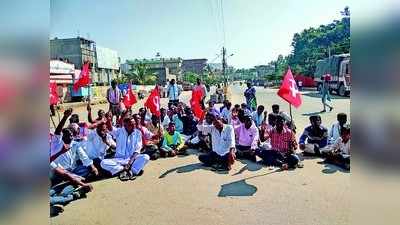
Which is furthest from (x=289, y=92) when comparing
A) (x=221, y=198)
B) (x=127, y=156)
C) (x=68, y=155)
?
(x=68, y=155)

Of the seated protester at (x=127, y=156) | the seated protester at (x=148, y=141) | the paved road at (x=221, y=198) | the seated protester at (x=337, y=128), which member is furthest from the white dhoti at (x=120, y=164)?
the seated protester at (x=337, y=128)

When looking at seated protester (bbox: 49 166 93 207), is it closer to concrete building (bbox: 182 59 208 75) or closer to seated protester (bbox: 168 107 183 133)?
seated protester (bbox: 168 107 183 133)

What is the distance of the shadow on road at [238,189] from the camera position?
5410 mm

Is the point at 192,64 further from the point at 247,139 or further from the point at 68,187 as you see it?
the point at 68,187

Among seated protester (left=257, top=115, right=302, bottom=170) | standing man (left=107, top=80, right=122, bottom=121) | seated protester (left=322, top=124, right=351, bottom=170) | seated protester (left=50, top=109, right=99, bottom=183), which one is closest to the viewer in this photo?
seated protester (left=50, top=109, right=99, bottom=183)

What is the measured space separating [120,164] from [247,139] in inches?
108

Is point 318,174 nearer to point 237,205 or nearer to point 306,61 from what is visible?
point 237,205

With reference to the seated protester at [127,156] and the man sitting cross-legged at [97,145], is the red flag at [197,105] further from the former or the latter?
the man sitting cross-legged at [97,145]

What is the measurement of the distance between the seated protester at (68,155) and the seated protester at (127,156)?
32cm

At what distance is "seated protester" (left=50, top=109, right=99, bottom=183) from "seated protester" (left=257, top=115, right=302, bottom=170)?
10.6 feet

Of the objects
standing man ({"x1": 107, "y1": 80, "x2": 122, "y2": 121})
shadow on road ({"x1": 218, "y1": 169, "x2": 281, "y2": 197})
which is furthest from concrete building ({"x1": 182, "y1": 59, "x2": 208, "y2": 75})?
shadow on road ({"x1": 218, "y1": 169, "x2": 281, "y2": 197})

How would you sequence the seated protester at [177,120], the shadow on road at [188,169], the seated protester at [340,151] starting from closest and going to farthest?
the seated protester at [340,151]
the shadow on road at [188,169]
the seated protester at [177,120]

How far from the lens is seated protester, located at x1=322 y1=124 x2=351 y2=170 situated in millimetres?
Answer: 6628
